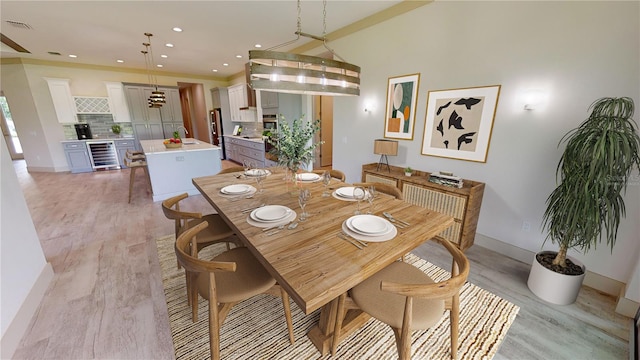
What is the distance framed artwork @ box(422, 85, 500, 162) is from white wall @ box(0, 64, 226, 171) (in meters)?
8.36

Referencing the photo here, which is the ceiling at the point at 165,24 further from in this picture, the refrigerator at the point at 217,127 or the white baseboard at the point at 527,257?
the white baseboard at the point at 527,257

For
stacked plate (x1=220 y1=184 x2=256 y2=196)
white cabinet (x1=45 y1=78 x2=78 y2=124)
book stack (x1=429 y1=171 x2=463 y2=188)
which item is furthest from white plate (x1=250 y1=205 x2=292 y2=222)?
white cabinet (x1=45 y1=78 x2=78 y2=124)

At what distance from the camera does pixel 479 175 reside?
8.66 feet

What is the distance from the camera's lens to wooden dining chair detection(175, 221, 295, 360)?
1.14m

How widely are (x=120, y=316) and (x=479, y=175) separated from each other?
361 cm

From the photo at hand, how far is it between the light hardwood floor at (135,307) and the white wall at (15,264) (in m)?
0.09

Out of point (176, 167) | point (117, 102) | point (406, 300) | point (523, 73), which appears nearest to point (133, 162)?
point (176, 167)

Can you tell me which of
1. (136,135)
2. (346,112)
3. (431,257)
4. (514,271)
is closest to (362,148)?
(346,112)

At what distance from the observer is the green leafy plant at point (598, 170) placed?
159 cm

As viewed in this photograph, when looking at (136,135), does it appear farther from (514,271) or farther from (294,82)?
(514,271)

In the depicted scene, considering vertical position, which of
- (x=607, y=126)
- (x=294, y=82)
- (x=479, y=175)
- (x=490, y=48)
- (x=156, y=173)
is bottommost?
(x=156, y=173)

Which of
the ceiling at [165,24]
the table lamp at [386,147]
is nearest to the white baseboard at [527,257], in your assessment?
the table lamp at [386,147]

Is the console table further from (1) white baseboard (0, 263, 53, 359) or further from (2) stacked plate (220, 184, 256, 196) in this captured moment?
(1) white baseboard (0, 263, 53, 359)

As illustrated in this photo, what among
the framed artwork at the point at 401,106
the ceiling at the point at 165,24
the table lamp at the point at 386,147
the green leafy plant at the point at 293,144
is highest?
the ceiling at the point at 165,24
